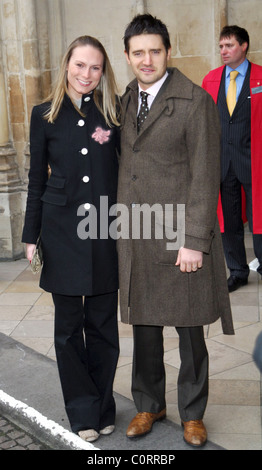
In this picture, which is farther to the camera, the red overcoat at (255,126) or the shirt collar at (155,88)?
the red overcoat at (255,126)

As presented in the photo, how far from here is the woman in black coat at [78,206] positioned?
3.37m

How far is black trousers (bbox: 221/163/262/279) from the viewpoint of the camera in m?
5.78

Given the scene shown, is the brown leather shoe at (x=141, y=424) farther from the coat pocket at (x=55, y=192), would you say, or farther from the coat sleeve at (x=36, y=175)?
the coat pocket at (x=55, y=192)

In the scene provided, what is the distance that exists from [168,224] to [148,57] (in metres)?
0.71

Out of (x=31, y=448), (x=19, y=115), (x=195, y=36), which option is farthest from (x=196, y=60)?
(x=31, y=448)

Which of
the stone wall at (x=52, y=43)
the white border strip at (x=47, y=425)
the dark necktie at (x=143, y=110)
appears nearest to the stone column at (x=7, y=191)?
the stone wall at (x=52, y=43)

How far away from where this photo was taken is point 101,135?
3.40m

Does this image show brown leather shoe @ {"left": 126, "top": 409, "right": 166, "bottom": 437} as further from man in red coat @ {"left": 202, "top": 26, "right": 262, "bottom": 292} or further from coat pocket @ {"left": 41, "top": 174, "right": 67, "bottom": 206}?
man in red coat @ {"left": 202, "top": 26, "right": 262, "bottom": 292}

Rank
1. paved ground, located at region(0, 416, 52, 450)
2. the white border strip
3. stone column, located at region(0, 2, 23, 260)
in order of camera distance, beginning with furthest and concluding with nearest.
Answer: stone column, located at region(0, 2, 23, 260)
paved ground, located at region(0, 416, 52, 450)
the white border strip

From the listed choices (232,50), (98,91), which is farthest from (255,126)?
(98,91)

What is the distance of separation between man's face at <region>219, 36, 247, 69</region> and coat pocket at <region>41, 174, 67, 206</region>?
2.55 m

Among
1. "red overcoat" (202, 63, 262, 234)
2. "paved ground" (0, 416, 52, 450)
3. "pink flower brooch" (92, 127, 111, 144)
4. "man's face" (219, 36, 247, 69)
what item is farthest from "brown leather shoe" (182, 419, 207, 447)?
"man's face" (219, 36, 247, 69)

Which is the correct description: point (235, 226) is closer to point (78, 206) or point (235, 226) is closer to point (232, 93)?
point (232, 93)

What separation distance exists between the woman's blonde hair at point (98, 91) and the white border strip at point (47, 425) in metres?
1.48
